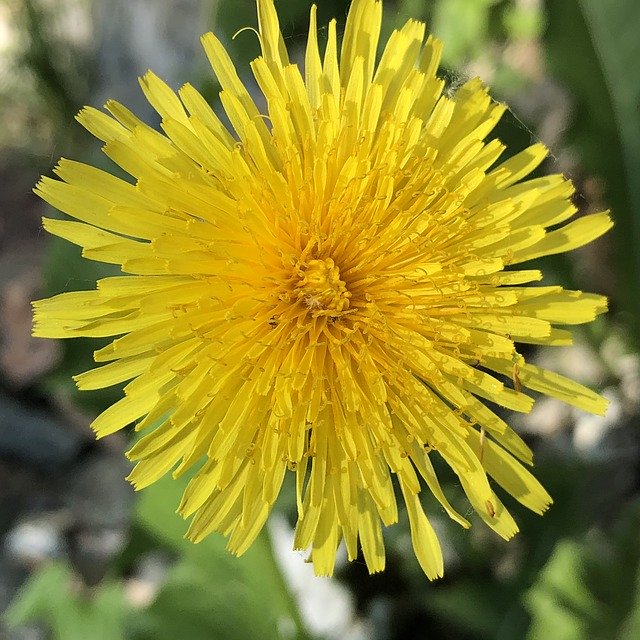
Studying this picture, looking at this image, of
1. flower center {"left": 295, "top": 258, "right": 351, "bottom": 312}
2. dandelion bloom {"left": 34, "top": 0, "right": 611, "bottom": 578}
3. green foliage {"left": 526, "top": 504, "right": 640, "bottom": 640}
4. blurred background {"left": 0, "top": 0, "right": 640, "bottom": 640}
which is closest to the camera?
dandelion bloom {"left": 34, "top": 0, "right": 611, "bottom": 578}

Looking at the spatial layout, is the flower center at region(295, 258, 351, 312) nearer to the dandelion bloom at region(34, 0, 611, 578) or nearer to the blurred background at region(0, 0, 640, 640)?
the dandelion bloom at region(34, 0, 611, 578)

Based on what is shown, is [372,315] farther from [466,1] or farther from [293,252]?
[466,1]

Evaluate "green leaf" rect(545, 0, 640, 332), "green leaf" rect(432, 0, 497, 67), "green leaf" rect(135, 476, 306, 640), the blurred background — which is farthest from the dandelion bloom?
"green leaf" rect(432, 0, 497, 67)

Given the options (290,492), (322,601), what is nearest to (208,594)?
(290,492)

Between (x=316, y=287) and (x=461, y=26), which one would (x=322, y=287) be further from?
(x=461, y=26)

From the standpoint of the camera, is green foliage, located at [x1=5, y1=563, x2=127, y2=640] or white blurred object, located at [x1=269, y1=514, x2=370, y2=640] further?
white blurred object, located at [x1=269, y1=514, x2=370, y2=640]

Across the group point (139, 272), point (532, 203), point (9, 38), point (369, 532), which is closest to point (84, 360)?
point (139, 272)
